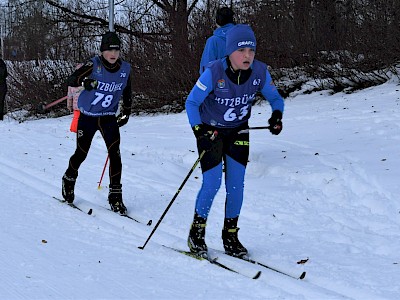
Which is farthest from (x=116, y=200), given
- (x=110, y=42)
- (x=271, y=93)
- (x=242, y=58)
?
(x=242, y=58)

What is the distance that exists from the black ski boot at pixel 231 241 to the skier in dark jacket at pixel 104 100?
1681mm

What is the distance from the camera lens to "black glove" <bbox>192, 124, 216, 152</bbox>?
4.46 m

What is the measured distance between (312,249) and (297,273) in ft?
2.20

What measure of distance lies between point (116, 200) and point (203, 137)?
2.09m

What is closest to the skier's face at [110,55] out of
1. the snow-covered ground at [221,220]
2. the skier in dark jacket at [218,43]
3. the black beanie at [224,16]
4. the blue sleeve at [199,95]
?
the skier in dark jacket at [218,43]

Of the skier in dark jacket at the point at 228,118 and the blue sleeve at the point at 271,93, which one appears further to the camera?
the blue sleeve at the point at 271,93

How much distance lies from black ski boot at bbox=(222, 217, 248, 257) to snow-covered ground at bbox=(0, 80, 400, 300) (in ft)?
0.57

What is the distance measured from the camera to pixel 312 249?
195 inches

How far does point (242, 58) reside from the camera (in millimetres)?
4469

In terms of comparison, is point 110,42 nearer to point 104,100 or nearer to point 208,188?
point 104,100

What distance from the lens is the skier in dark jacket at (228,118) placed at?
4.51 metres

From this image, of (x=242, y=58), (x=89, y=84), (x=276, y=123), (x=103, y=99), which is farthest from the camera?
(x=103, y=99)

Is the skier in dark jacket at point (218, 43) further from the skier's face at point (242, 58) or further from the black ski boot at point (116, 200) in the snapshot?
the skier's face at point (242, 58)

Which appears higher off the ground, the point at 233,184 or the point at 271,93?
the point at 271,93
